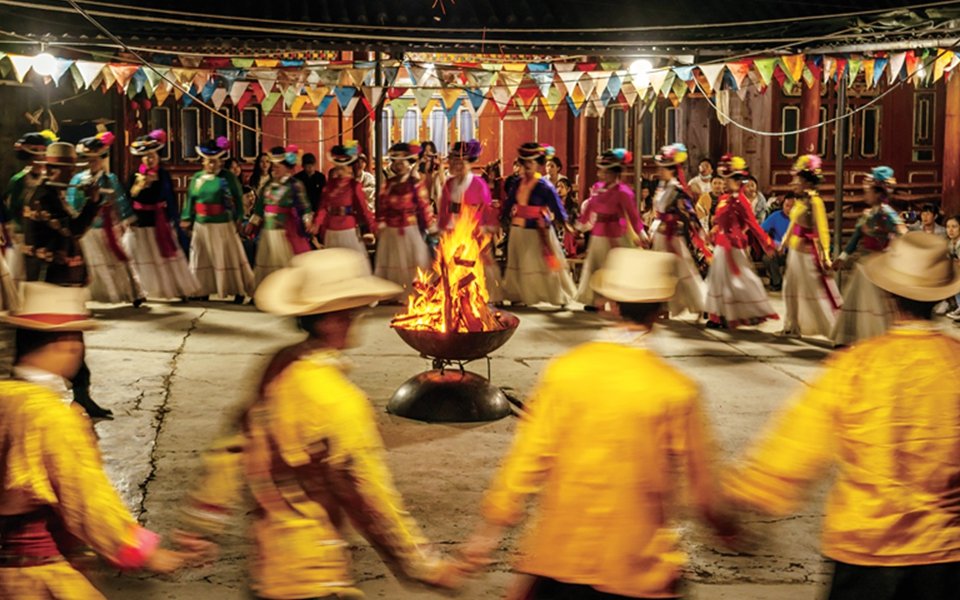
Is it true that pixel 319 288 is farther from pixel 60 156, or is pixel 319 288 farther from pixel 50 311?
pixel 60 156

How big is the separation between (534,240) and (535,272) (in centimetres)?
36

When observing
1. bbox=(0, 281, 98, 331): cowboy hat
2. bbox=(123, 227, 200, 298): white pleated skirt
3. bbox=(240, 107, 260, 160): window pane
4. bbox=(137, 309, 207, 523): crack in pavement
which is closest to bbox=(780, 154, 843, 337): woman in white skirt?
bbox=(137, 309, 207, 523): crack in pavement

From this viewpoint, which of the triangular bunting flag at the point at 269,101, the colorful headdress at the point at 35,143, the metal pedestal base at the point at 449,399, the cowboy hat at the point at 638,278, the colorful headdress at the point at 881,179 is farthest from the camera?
the triangular bunting flag at the point at 269,101

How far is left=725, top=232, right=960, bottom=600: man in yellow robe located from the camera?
3594 millimetres

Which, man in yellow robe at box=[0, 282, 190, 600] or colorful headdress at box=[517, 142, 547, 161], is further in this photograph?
colorful headdress at box=[517, 142, 547, 161]

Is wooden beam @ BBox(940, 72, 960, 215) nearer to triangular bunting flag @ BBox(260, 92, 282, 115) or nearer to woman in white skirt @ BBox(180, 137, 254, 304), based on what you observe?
triangular bunting flag @ BBox(260, 92, 282, 115)

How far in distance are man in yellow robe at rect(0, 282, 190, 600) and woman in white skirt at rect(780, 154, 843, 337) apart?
901 centimetres

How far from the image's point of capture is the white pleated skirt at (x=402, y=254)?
14.2 meters

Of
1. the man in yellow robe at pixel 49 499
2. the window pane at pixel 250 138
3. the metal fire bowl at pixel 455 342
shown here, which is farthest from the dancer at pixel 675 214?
the window pane at pixel 250 138

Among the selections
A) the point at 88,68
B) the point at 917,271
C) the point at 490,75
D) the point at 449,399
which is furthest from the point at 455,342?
the point at 490,75

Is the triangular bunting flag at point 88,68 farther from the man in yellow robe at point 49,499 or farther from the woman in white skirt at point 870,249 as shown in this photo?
the man in yellow robe at point 49,499

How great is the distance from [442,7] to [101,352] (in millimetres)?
4951

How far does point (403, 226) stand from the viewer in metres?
14.2

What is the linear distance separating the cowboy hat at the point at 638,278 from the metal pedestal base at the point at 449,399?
455 centimetres
